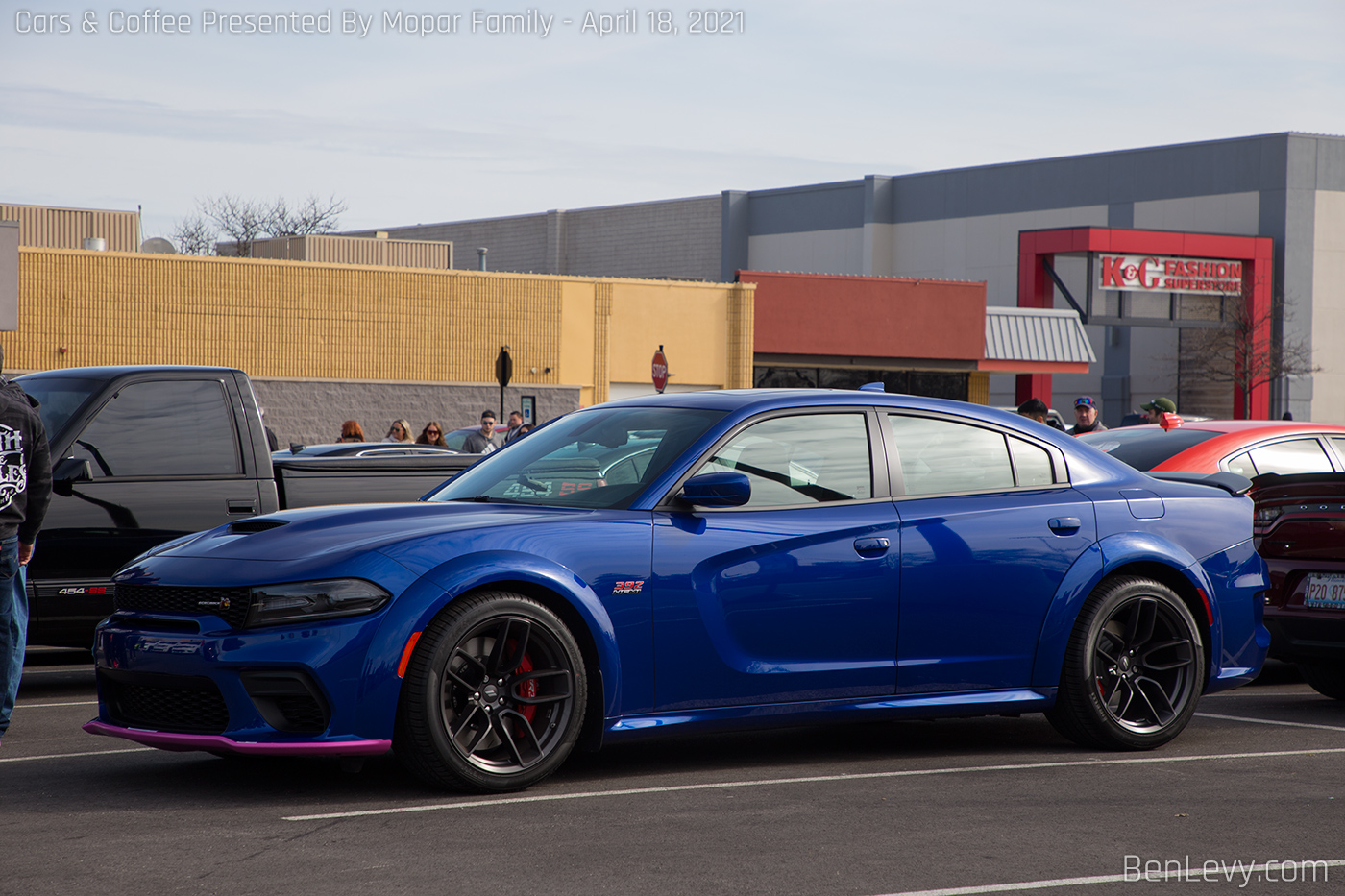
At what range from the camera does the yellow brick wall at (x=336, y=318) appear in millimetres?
33688

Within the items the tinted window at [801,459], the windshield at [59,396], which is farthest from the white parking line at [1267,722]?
the windshield at [59,396]

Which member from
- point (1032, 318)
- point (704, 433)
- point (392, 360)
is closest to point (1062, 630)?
point (704, 433)

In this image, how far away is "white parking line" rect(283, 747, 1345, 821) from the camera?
18.6 feet

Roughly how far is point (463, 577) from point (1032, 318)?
41305 mm

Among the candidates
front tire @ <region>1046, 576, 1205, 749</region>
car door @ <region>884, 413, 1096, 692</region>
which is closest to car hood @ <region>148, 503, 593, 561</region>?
car door @ <region>884, 413, 1096, 692</region>

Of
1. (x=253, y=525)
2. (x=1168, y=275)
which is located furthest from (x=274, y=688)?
(x=1168, y=275)

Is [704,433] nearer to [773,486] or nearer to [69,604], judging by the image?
[773,486]

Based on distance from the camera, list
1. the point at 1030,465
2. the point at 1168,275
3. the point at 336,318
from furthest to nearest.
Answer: the point at 1168,275, the point at 336,318, the point at 1030,465

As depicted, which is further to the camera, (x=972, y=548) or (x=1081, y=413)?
(x=1081, y=413)

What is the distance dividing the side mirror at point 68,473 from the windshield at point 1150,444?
19.6 ft

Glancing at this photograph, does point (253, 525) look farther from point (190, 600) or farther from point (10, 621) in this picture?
point (10, 621)

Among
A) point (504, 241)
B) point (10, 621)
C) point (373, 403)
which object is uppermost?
point (504, 241)

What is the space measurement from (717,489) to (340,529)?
56.0 inches

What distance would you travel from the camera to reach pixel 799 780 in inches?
253
